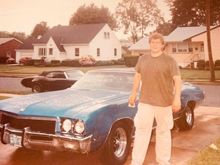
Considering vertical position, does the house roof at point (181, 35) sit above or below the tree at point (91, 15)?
below

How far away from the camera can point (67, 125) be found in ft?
17.6

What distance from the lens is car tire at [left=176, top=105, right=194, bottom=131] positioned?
8289 mm

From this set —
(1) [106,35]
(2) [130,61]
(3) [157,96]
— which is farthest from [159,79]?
(1) [106,35]

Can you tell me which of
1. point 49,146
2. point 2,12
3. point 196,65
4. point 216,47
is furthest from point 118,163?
point 216,47

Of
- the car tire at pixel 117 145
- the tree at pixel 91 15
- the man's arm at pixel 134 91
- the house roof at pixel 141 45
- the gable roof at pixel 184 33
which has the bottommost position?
the car tire at pixel 117 145

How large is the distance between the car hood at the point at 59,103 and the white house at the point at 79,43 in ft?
102

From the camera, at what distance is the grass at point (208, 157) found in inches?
233

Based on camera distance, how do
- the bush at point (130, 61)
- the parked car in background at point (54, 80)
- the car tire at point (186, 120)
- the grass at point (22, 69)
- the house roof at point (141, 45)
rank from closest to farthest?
the car tire at point (186, 120) < the parked car in background at point (54, 80) < the grass at point (22, 69) < the bush at point (130, 61) < the house roof at point (141, 45)

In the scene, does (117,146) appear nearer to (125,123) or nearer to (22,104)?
(125,123)

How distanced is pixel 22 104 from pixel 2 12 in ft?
26.7

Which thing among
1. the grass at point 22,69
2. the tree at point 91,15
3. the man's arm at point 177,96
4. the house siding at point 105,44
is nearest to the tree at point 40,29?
the house siding at point 105,44

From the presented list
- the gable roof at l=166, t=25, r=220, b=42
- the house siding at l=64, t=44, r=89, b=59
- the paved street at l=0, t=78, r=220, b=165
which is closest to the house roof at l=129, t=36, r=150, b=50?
the gable roof at l=166, t=25, r=220, b=42

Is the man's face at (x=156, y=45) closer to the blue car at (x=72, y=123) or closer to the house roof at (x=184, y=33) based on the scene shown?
the blue car at (x=72, y=123)

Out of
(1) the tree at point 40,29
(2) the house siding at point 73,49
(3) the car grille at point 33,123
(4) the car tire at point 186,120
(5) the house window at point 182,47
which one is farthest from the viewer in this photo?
(5) the house window at point 182,47
